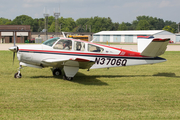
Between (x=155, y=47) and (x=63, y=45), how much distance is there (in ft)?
14.8

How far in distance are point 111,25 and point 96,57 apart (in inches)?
5723

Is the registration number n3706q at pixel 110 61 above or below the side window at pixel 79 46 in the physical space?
below

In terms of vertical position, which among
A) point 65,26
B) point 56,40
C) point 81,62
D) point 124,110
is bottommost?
point 124,110

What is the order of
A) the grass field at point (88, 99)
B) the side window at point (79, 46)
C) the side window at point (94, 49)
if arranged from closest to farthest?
the grass field at point (88, 99) < the side window at point (79, 46) < the side window at point (94, 49)

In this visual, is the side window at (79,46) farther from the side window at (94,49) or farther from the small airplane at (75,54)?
the side window at (94,49)

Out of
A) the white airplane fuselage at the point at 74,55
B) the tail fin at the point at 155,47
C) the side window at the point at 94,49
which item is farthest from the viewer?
the side window at the point at 94,49

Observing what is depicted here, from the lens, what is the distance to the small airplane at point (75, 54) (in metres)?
9.89

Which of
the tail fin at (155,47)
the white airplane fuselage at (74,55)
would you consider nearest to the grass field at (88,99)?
the white airplane fuselage at (74,55)

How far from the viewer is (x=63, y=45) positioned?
33.8 ft

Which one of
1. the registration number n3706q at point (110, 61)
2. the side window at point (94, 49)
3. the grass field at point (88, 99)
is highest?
the side window at point (94, 49)

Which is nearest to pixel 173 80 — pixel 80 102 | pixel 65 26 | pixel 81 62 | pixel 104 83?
pixel 104 83

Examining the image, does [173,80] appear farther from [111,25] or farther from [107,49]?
[111,25]

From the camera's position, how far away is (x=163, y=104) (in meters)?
6.89

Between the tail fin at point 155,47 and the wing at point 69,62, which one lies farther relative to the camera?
the tail fin at point 155,47
